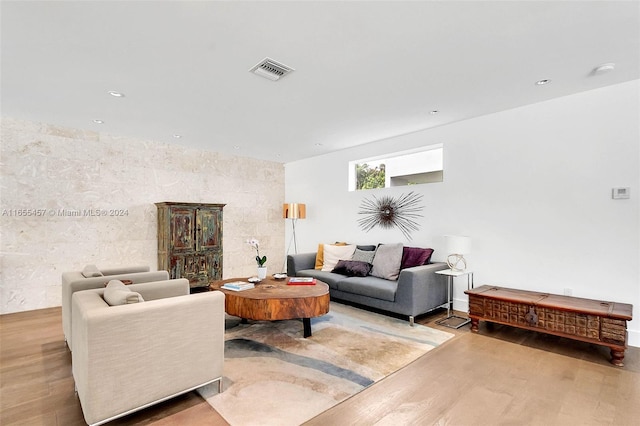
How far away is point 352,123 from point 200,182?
10.3 ft

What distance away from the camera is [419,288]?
3.58 meters

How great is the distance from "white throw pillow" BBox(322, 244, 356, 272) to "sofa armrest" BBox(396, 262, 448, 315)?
136cm

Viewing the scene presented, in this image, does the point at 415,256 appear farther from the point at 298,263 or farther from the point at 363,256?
the point at 298,263

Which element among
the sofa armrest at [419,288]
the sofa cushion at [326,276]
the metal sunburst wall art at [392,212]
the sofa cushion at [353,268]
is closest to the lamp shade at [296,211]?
the metal sunburst wall art at [392,212]

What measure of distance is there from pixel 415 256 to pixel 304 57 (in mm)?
2917

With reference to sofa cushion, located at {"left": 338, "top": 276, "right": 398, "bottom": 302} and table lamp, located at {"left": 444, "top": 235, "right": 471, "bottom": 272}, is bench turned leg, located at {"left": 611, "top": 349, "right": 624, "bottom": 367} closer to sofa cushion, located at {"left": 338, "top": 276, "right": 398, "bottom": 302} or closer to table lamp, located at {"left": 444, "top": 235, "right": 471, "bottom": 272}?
table lamp, located at {"left": 444, "top": 235, "right": 471, "bottom": 272}

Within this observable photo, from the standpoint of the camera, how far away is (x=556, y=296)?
3254 millimetres

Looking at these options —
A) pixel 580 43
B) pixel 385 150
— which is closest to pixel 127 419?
pixel 580 43

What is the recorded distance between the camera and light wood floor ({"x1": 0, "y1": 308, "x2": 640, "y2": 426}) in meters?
1.88

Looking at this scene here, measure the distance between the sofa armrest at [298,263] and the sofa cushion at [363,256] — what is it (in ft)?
2.53

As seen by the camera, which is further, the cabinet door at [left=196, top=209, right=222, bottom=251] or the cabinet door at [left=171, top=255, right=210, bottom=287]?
the cabinet door at [left=196, top=209, right=222, bottom=251]

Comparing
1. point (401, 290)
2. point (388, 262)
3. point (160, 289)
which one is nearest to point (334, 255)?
point (388, 262)

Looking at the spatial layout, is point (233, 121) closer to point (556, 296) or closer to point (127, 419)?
point (127, 419)

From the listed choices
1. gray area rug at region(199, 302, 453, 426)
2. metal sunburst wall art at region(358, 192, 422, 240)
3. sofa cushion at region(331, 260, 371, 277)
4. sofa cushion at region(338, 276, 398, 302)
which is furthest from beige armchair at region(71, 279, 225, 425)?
metal sunburst wall art at region(358, 192, 422, 240)
